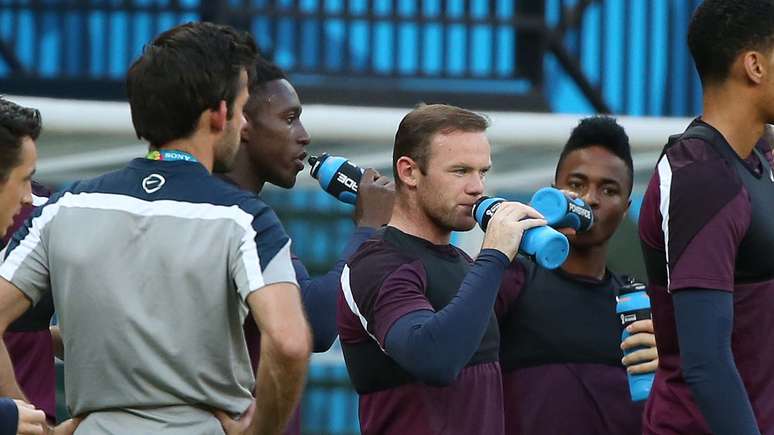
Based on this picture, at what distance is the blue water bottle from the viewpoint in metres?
4.45

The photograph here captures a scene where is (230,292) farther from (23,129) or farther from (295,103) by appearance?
(295,103)

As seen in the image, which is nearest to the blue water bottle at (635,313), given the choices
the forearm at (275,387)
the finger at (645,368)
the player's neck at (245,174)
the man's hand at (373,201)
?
the finger at (645,368)

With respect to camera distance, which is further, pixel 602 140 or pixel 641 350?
pixel 602 140

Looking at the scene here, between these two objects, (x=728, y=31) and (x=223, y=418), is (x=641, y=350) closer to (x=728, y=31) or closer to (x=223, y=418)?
(x=728, y=31)

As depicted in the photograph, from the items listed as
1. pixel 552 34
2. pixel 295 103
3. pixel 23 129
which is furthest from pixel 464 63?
pixel 23 129

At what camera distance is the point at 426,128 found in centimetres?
432

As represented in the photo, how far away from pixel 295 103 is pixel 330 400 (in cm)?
203

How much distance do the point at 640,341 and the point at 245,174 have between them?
4.12 ft

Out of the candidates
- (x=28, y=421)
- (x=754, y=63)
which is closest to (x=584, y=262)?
(x=754, y=63)

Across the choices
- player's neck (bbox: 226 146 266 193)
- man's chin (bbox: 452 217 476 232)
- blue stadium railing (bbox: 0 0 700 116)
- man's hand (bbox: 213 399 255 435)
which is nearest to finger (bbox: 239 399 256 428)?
man's hand (bbox: 213 399 255 435)

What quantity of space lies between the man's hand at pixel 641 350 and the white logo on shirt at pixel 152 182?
155 centimetres

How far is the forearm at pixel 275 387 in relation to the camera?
3375 mm

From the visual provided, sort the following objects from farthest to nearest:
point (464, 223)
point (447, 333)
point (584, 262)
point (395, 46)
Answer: point (395, 46), point (584, 262), point (464, 223), point (447, 333)

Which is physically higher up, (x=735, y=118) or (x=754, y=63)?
(x=754, y=63)
